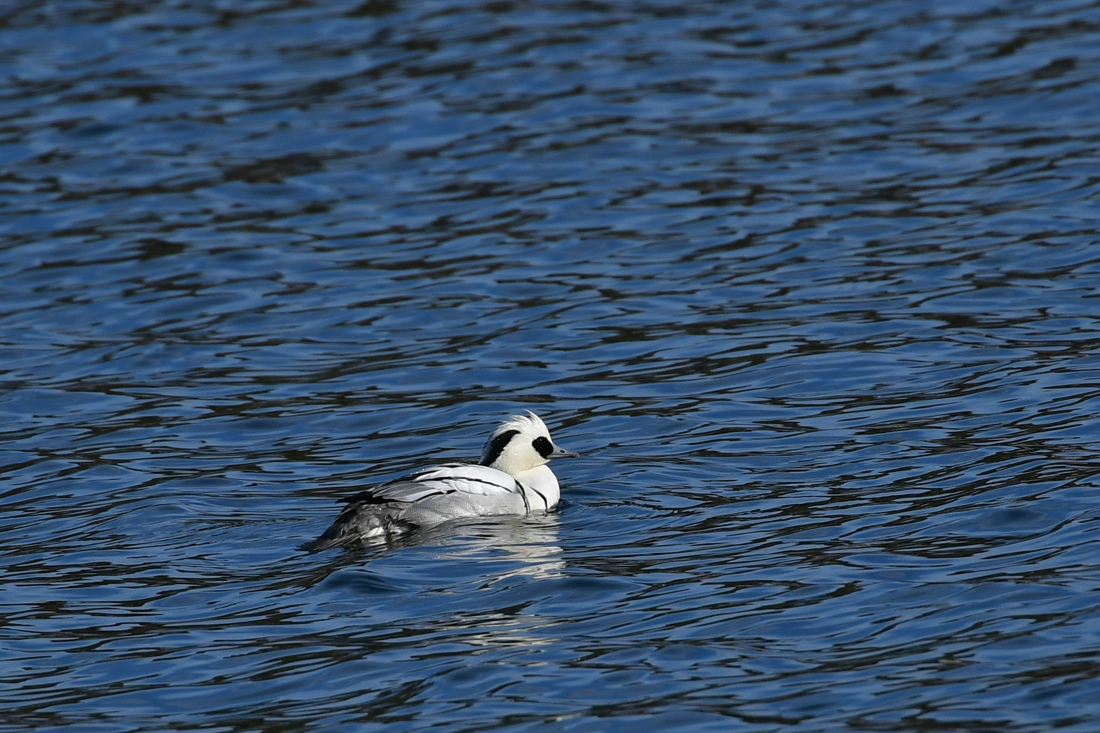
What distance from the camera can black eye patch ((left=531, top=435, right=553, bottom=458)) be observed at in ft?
41.5

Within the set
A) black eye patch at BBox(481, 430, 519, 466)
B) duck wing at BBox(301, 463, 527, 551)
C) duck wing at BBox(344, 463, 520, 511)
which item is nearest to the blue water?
duck wing at BBox(301, 463, 527, 551)

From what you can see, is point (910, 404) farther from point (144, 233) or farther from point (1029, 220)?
point (144, 233)

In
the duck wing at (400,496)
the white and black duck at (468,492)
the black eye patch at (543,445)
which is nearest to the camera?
the duck wing at (400,496)

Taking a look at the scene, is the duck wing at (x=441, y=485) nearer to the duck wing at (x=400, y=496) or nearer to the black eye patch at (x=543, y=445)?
the duck wing at (x=400, y=496)

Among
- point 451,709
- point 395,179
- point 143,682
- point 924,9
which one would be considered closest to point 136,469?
point 143,682

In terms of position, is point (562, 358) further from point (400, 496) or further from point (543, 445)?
point (400, 496)

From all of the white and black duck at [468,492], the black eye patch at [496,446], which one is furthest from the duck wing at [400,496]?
the black eye patch at [496,446]

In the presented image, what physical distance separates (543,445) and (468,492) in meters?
0.86

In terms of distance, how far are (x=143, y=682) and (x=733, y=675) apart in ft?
9.98

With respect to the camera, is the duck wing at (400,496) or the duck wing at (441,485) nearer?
the duck wing at (400,496)

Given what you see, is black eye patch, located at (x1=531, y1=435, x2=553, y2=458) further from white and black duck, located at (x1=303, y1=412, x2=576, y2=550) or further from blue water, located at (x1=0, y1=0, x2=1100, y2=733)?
blue water, located at (x1=0, y1=0, x2=1100, y2=733)

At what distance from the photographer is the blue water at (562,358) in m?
9.05

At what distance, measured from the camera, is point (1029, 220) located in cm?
1791

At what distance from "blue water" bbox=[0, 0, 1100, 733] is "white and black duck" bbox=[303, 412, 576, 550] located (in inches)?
8.9
